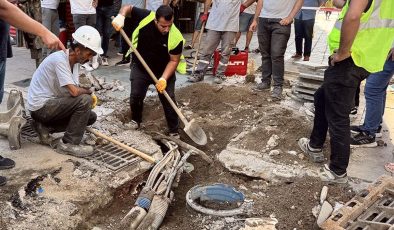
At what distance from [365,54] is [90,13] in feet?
15.8

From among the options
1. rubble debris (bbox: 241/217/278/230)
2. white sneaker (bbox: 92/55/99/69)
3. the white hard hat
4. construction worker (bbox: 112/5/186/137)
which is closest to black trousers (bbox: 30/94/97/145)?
the white hard hat

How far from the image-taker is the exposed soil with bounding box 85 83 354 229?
3.28 meters

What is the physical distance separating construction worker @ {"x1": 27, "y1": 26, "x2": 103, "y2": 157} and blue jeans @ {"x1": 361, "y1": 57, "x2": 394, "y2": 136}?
2927mm

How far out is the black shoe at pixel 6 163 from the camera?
3.52 m

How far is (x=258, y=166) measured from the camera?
13.3ft

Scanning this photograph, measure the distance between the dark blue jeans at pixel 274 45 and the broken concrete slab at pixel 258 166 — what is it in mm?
2148

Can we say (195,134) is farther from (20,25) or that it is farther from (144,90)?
(20,25)

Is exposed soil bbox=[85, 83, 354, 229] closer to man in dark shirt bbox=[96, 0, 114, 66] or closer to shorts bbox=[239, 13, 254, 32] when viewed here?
man in dark shirt bbox=[96, 0, 114, 66]

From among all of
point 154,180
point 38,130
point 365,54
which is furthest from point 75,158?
point 365,54

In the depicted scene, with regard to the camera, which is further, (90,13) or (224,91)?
(90,13)

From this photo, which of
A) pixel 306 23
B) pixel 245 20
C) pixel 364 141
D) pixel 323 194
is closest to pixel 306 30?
pixel 306 23

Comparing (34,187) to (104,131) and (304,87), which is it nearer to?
(104,131)

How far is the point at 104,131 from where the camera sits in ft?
15.0

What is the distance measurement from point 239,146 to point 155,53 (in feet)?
4.73
